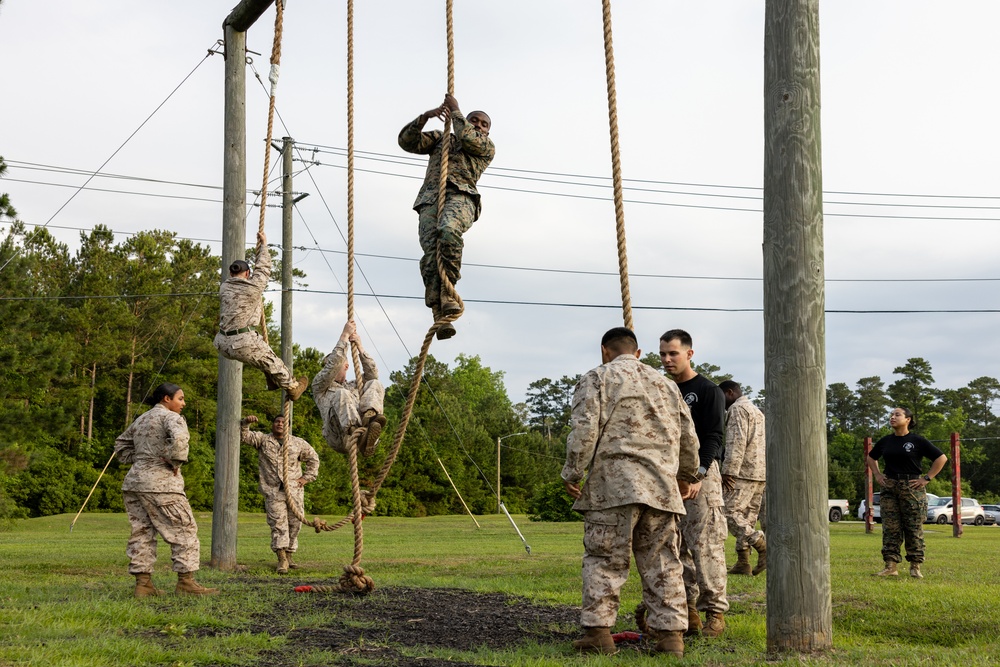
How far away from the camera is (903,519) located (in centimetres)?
1095

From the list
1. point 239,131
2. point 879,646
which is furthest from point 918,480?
point 239,131

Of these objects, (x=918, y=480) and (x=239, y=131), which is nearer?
(x=918, y=480)

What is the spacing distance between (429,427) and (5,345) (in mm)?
31966

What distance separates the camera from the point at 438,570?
42.7ft

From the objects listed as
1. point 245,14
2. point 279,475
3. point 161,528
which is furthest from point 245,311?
point 245,14

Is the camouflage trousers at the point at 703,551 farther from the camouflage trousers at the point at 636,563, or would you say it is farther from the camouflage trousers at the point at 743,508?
the camouflage trousers at the point at 743,508

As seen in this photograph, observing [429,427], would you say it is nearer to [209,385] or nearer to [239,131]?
[209,385]

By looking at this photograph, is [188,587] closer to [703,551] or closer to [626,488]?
[703,551]

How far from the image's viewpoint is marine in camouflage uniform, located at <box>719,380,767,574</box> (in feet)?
34.3

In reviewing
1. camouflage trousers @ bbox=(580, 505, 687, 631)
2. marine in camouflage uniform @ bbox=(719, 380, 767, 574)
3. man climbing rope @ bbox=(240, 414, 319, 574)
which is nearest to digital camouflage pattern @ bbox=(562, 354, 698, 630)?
camouflage trousers @ bbox=(580, 505, 687, 631)

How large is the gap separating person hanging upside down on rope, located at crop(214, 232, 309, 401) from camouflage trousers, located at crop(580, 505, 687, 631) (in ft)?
16.7

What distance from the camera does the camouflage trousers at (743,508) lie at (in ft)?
36.2

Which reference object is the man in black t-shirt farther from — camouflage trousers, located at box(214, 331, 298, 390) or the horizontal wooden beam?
the horizontal wooden beam

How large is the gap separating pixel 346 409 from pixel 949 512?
4178 cm
